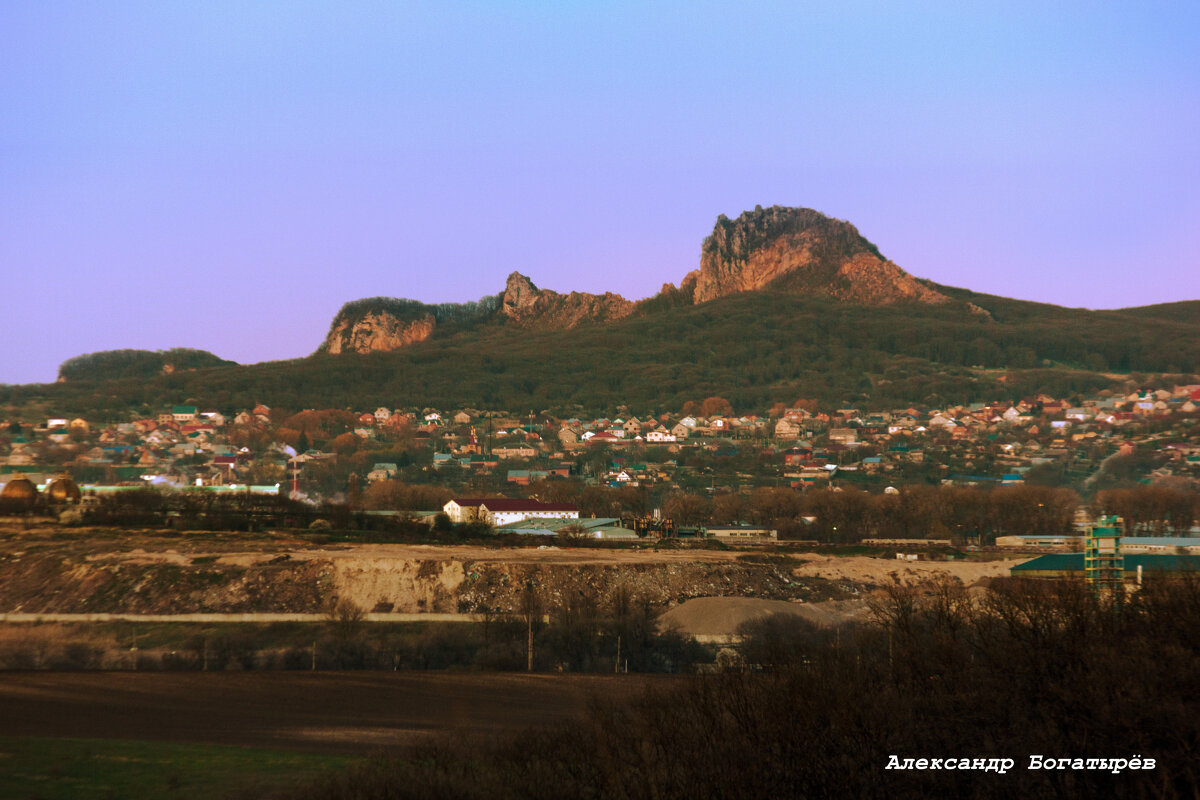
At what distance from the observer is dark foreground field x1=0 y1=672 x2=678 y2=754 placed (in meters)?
28.7

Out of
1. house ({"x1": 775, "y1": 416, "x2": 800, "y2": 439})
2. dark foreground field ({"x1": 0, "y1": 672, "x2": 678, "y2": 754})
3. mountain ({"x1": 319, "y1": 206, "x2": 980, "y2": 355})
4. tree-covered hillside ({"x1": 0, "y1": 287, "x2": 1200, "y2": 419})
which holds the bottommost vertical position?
dark foreground field ({"x1": 0, "y1": 672, "x2": 678, "y2": 754})

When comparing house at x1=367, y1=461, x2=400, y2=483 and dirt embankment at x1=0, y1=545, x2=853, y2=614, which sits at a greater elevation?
house at x1=367, y1=461, x2=400, y2=483

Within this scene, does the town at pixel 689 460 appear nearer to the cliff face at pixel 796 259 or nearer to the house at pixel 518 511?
the house at pixel 518 511

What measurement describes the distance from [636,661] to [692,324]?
147 metres

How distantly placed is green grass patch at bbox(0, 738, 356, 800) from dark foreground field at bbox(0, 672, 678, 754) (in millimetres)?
1290

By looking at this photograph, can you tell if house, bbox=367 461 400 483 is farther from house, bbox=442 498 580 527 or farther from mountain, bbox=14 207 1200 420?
mountain, bbox=14 207 1200 420

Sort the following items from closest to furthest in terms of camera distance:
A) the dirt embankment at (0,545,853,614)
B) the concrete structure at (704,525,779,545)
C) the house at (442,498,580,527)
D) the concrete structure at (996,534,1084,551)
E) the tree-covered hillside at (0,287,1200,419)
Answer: the dirt embankment at (0,545,853,614) < the concrete structure at (996,534,1084,551) < the concrete structure at (704,525,779,545) < the house at (442,498,580,527) < the tree-covered hillside at (0,287,1200,419)

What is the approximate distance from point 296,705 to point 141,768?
27.2 ft

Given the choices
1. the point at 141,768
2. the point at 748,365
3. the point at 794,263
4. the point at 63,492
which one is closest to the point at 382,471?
the point at 63,492

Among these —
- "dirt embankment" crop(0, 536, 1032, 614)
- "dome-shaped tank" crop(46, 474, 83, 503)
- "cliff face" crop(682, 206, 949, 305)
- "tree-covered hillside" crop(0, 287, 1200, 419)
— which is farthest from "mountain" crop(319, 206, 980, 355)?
"dirt embankment" crop(0, 536, 1032, 614)

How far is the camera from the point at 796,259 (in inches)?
7687

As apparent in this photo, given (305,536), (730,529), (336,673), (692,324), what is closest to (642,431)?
(692,324)

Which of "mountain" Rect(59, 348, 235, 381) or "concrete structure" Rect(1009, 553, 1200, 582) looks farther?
"mountain" Rect(59, 348, 235, 381)

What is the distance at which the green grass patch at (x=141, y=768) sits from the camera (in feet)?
74.9
